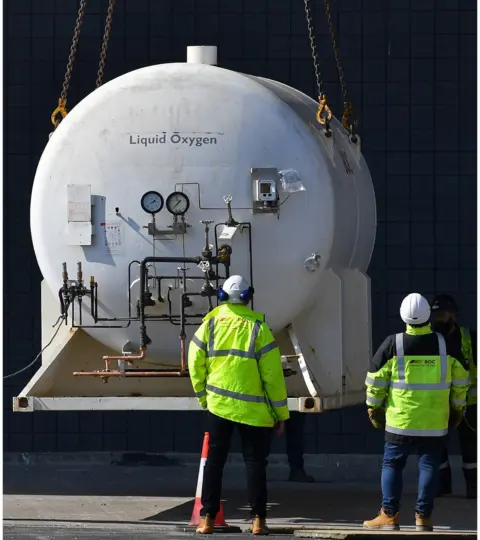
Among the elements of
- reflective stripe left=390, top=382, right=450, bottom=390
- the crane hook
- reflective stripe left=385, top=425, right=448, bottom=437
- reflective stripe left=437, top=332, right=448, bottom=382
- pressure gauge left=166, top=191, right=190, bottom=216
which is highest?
the crane hook

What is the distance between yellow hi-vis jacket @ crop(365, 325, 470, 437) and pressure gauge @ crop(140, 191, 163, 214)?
177cm

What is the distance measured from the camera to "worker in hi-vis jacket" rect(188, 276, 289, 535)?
380 inches

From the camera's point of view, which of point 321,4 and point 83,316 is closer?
point 83,316

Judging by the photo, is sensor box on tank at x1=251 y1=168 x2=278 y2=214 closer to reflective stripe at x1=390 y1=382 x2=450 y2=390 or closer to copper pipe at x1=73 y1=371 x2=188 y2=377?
copper pipe at x1=73 y1=371 x2=188 y2=377

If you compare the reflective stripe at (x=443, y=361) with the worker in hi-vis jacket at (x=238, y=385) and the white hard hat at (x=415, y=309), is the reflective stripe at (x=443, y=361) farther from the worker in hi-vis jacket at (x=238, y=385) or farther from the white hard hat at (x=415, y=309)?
the worker in hi-vis jacket at (x=238, y=385)

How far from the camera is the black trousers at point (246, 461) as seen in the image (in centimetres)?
969

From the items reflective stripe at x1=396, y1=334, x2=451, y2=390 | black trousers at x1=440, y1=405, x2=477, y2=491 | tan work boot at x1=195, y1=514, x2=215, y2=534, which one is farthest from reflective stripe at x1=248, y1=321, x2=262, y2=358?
black trousers at x1=440, y1=405, x2=477, y2=491

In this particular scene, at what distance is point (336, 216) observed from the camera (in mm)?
10547

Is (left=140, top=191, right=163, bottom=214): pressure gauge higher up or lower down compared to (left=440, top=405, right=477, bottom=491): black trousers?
higher up

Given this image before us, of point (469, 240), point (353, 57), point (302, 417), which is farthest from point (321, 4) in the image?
point (302, 417)

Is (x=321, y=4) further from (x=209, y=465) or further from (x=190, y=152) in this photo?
(x=209, y=465)

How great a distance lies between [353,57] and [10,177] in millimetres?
3177

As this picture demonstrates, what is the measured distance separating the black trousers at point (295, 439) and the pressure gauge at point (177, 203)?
2916 millimetres

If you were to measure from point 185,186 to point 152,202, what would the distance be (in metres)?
0.25
